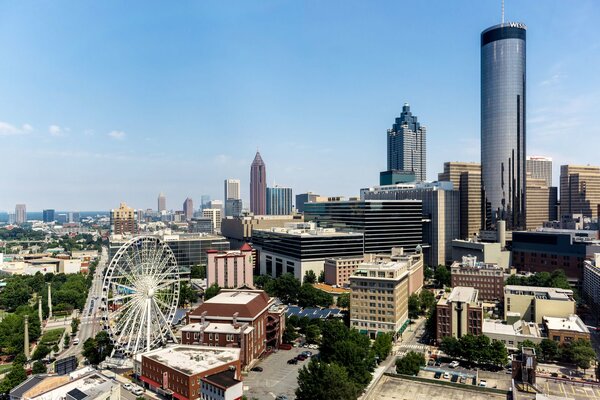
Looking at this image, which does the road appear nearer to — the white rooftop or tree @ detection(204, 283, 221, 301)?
tree @ detection(204, 283, 221, 301)

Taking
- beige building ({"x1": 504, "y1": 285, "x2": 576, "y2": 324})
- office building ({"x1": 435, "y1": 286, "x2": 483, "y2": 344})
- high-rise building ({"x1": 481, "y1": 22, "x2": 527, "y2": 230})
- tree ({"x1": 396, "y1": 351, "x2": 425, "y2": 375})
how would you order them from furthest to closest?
1. high-rise building ({"x1": 481, "y1": 22, "x2": 527, "y2": 230})
2. beige building ({"x1": 504, "y1": 285, "x2": 576, "y2": 324})
3. office building ({"x1": 435, "y1": 286, "x2": 483, "y2": 344})
4. tree ({"x1": 396, "y1": 351, "x2": 425, "y2": 375})

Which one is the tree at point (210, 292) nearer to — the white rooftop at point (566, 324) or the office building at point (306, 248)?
the office building at point (306, 248)

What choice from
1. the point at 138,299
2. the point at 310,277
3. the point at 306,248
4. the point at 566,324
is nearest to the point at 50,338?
the point at 138,299

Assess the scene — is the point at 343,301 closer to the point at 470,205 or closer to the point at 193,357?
the point at 193,357

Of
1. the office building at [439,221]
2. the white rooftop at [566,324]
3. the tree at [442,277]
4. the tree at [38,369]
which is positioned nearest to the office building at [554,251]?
the office building at [439,221]

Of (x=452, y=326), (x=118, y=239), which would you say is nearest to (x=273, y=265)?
(x=118, y=239)

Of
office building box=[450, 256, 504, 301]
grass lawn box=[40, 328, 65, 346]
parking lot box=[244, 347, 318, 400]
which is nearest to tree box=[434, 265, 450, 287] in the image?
office building box=[450, 256, 504, 301]

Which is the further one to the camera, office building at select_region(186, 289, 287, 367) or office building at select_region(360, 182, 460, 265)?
office building at select_region(360, 182, 460, 265)
